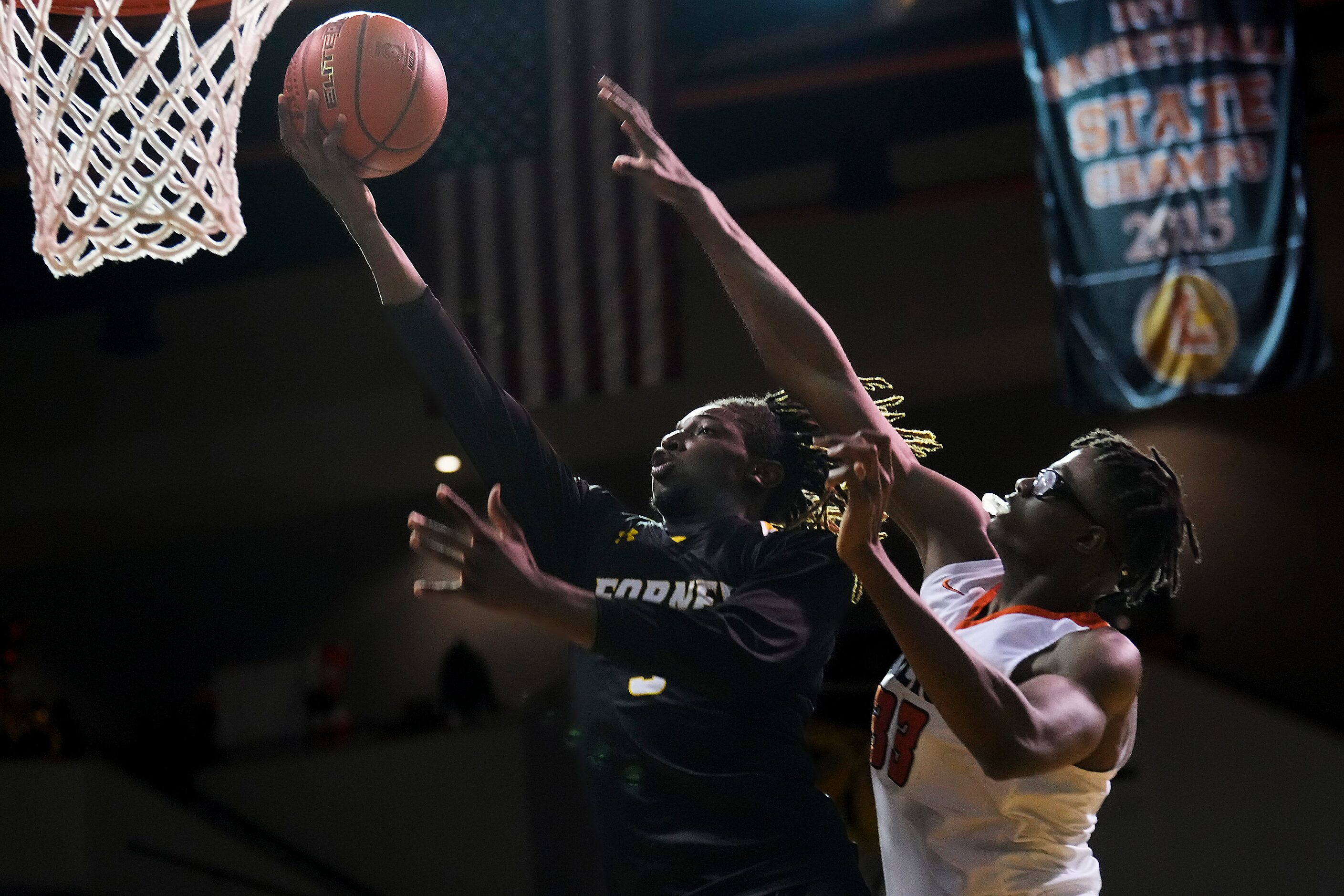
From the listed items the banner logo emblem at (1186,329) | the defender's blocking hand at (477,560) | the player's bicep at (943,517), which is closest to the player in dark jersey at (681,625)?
the player's bicep at (943,517)

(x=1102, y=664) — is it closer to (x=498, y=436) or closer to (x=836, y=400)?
(x=836, y=400)

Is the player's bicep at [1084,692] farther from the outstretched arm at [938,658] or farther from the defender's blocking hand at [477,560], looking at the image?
the defender's blocking hand at [477,560]

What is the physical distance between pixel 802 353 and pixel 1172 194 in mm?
3944

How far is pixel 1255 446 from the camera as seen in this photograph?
8.84 metres

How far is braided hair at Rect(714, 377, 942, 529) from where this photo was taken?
319 centimetres

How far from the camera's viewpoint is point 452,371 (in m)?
2.84

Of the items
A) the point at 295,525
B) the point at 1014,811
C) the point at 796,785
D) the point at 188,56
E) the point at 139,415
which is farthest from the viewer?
the point at 295,525

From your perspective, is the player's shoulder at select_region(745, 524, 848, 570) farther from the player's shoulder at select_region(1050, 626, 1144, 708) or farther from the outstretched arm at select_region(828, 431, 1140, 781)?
the outstretched arm at select_region(828, 431, 1140, 781)

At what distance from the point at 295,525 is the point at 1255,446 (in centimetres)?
656

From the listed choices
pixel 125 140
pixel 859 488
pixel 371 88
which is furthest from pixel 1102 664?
pixel 125 140

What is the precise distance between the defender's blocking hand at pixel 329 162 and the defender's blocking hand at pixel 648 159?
19.7 inches

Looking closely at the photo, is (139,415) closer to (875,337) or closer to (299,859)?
(299,859)

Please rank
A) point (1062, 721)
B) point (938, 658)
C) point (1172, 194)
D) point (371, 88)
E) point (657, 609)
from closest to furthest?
point (938, 658) → point (1062, 721) → point (657, 609) → point (371, 88) → point (1172, 194)

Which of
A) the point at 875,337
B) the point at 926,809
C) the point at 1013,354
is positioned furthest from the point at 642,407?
the point at 926,809
